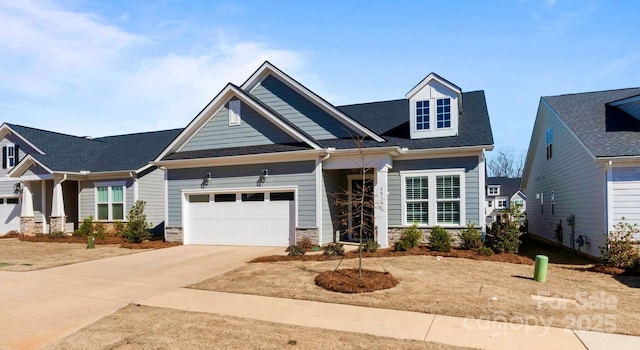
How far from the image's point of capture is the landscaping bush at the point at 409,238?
42.8ft

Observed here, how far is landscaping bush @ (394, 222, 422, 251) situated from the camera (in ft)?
42.8

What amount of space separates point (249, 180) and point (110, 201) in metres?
10.2

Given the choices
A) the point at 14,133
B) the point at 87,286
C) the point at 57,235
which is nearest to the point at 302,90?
the point at 87,286

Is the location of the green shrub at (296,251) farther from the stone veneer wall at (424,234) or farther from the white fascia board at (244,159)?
the stone veneer wall at (424,234)

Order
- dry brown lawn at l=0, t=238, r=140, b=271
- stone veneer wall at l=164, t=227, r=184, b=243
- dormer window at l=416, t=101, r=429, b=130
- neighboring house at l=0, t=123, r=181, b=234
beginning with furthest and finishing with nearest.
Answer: neighboring house at l=0, t=123, r=181, b=234 < stone veneer wall at l=164, t=227, r=184, b=243 < dormer window at l=416, t=101, r=429, b=130 < dry brown lawn at l=0, t=238, r=140, b=271

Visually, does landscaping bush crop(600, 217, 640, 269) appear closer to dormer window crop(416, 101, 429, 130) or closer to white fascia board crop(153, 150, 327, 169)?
dormer window crop(416, 101, 429, 130)

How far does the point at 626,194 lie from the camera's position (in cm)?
1127

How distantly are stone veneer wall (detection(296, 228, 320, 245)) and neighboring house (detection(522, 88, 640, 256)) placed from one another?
8700mm

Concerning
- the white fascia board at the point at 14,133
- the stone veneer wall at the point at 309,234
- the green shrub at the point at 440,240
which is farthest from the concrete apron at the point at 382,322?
the white fascia board at the point at 14,133

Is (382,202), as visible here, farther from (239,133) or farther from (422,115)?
(239,133)

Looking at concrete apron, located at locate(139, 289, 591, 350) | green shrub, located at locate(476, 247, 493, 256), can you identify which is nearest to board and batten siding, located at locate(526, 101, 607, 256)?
green shrub, located at locate(476, 247, 493, 256)

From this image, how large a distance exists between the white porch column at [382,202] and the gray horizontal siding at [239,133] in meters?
3.55

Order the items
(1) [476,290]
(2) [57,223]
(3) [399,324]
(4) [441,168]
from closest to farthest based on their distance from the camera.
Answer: (3) [399,324]
(1) [476,290]
(4) [441,168]
(2) [57,223]

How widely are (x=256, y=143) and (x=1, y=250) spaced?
11.0 m
